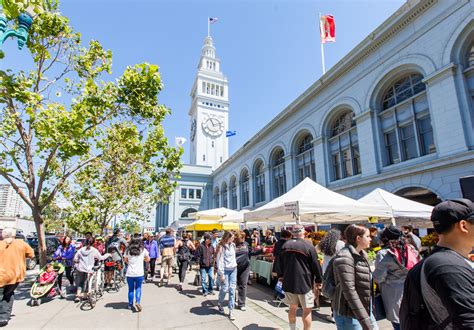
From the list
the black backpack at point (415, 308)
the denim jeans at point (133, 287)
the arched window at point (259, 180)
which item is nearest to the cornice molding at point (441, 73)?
the black backpack at point (415, 308)

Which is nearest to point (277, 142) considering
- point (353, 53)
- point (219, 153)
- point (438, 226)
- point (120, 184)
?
point (353, 53)

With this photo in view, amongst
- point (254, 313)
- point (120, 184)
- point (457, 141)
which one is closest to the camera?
point (254, 313)

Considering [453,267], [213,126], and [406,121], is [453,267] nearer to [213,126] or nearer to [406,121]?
[406,121]

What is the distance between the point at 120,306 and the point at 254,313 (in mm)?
3802

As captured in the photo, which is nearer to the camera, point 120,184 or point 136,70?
point 136,70

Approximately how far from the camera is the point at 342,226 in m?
18.6

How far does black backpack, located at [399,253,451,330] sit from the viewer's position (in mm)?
1683

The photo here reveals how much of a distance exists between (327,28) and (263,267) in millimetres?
20505

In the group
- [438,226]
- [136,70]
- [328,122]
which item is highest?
[328,122]

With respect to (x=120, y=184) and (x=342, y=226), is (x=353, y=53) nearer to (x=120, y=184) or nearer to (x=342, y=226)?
(x=342, y=226)

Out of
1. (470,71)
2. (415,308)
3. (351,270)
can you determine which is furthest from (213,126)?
(415,308)

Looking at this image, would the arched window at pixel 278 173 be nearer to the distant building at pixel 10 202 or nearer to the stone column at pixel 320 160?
the stone column at pixel 320 160

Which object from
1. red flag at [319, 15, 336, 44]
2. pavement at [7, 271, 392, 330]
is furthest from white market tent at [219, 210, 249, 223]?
red flag at [319, 15, 336, 44]

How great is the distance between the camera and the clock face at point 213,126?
69812 mm
